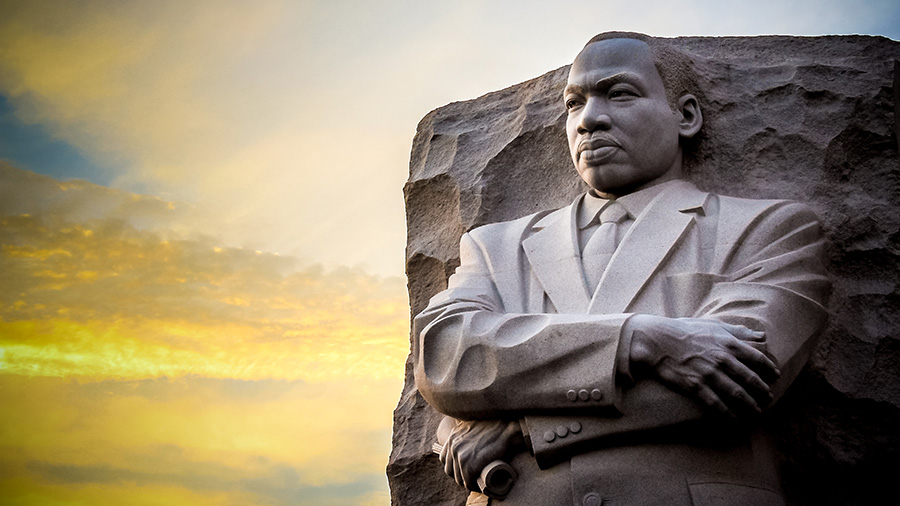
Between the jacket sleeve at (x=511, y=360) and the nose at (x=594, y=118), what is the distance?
1.11m

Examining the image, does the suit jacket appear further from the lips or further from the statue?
the lips

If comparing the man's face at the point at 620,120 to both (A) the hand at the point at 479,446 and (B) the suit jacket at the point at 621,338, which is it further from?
(A) the hand at the point at 479,446

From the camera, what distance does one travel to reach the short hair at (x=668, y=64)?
17.8ft

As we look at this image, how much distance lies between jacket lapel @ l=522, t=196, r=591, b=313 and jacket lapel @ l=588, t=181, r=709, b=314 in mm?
137

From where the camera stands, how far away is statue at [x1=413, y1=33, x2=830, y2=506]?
4.17m

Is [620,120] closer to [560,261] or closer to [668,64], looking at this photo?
[668,64]

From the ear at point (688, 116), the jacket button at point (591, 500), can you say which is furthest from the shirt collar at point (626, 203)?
the jacket button at point (591, 500)

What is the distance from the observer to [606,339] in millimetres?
4227

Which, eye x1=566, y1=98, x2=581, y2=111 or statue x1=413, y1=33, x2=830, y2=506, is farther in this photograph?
eye x1=566, y1=98, x2=581, y2=111

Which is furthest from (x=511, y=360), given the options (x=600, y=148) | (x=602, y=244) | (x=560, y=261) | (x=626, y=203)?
(x=600, y=148)

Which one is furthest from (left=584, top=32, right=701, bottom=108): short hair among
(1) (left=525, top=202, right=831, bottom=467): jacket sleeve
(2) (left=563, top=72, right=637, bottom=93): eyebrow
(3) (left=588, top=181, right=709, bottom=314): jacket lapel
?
(1) (left=525, top=202, right=831, bottom=467): jacket sleeve

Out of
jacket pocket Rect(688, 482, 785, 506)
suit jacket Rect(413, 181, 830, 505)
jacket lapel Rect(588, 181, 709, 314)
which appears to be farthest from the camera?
jacket lapel Rect(588, 181, 709, 314)

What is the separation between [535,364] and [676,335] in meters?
0.62

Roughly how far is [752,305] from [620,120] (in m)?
1.30
